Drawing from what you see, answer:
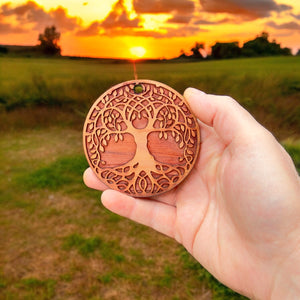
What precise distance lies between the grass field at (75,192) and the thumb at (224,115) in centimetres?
183

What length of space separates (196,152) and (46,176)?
3.33 meters

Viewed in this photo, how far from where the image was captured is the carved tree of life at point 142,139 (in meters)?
2.26

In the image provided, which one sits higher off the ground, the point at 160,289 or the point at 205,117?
the point at 205,117

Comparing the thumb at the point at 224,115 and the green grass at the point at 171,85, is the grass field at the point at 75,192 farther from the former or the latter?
the thumb at the point at 224,115

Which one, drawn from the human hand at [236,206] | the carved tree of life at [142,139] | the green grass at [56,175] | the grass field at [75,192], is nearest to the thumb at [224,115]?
the human hand at [236,206]

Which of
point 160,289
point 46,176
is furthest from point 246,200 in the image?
point 46,176

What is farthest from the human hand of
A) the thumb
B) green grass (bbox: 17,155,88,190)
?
green grass (bbox: 17,155,88,190)

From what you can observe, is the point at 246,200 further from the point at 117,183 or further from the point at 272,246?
the point at 117,183

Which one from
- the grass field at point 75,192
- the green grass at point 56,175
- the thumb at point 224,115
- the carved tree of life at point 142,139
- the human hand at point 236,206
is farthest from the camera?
the green grass at point 56,175

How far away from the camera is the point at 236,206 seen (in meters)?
1.95

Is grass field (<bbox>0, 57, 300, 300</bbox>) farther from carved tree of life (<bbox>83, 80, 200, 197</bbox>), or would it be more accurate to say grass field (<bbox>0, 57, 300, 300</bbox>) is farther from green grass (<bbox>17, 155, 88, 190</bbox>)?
carved tree of life (<bbox>83, 80, 200, 197</bbox>)

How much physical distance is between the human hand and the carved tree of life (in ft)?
0.38

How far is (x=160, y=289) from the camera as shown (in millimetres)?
3299

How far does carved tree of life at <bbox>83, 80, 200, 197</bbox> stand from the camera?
2.26m
